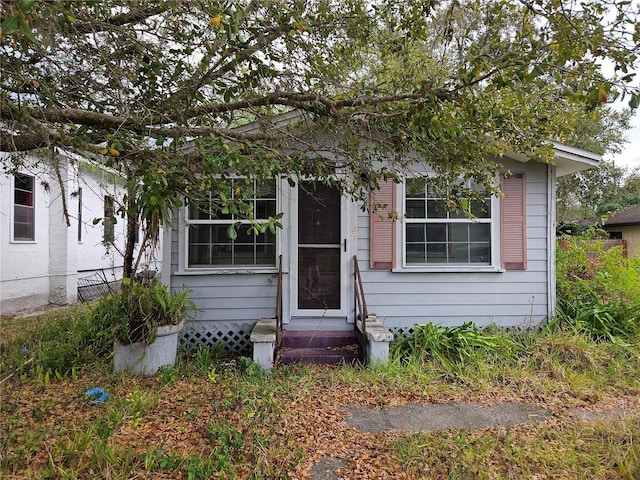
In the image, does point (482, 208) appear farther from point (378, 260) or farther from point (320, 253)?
point (320, 253)

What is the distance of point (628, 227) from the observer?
15250mm

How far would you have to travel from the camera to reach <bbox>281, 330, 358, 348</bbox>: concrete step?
15.9ft

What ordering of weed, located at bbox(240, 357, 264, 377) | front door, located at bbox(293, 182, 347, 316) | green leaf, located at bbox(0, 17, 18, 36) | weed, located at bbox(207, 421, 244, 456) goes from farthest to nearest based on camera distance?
front door, located at bbox(293, 182, 347, 316)
weed, located at bbox(240, 357, 264, 377)
weed, located at bbox(207, 421, 244, 456)
green leaf, located at bbox(0, 17, 18, 36)

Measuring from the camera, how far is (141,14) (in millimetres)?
3385

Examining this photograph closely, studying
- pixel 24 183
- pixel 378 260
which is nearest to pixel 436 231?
pixel 378 260

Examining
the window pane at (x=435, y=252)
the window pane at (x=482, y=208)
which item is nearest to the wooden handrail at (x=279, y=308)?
the window pane at (x=435, y=252)

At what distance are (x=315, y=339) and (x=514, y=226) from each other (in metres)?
3.28

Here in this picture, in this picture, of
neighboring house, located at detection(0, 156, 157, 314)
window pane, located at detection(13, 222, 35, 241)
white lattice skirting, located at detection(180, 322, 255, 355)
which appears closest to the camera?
white lattice skirting, located at detection(180, 322, 255, 355)

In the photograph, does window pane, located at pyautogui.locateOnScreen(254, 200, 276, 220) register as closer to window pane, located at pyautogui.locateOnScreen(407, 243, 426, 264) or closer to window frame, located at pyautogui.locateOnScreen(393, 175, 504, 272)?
window frame, located at pyautogui.locateOnScreen(393, 175, 504, 272)

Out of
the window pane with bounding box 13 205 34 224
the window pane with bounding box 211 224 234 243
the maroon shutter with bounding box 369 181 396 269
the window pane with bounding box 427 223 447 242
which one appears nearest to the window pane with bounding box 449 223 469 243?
the window pane with bounding box 427 223 447 242

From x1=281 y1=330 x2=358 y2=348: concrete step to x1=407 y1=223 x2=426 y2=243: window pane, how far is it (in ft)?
5.38

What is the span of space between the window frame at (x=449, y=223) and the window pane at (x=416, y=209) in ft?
0.21

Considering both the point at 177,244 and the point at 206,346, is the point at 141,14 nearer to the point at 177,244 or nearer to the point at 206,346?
the point at 177,244

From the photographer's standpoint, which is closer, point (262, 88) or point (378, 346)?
point (262, 88)
